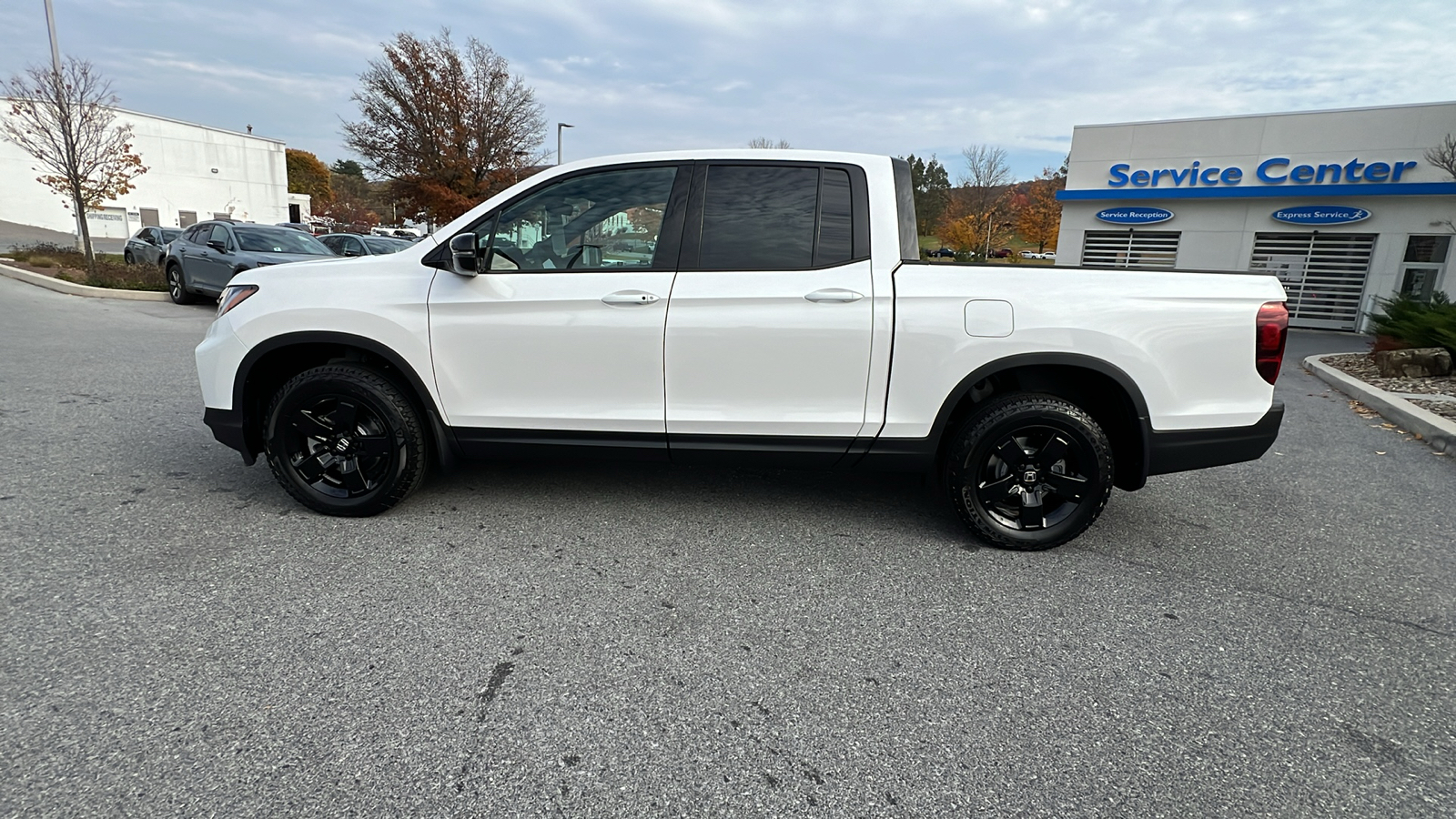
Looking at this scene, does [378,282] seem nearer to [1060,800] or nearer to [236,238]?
[1060,800]

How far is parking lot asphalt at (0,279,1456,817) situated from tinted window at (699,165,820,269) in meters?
1.39

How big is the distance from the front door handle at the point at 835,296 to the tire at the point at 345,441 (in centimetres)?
212

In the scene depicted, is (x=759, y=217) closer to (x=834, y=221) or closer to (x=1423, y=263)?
(x=834, y=221)

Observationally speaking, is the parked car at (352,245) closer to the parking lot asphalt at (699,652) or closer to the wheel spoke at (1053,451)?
the parking lot asphalt at (699,652)

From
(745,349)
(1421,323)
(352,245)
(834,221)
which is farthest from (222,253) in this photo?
(1421,323)

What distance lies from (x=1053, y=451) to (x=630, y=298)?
216 centimetres

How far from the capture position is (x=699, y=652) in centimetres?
262

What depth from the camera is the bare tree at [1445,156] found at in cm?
1456

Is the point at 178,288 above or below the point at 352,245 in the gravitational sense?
below

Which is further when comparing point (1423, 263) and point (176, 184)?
point (176, 184)

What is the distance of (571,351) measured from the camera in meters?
3.49

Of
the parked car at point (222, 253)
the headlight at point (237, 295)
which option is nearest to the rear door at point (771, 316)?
the headlight at point (237, 295)

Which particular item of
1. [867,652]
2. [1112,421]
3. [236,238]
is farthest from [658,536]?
[236,238]

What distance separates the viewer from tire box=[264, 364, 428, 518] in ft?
11.9
